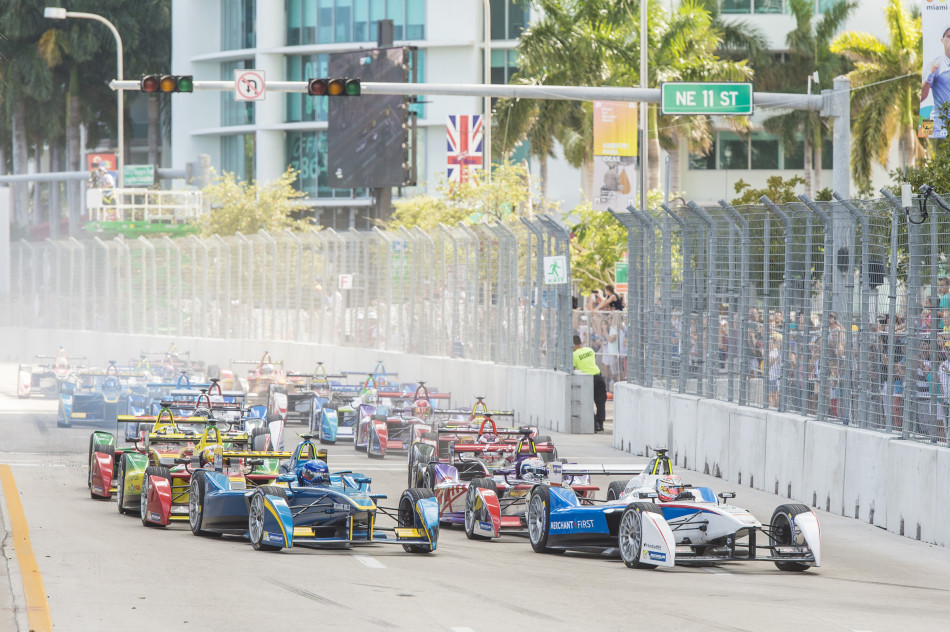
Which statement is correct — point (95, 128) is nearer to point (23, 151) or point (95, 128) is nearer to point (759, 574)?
point (23, 151)

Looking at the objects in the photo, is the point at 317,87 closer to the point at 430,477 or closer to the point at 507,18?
the point at 430,477

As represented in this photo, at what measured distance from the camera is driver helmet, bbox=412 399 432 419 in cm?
2186

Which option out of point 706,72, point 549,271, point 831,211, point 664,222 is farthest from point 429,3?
point 831,211

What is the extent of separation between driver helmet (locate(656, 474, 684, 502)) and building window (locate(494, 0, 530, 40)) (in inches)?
2425

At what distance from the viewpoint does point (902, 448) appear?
1391 centimetres

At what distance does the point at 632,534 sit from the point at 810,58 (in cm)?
5198

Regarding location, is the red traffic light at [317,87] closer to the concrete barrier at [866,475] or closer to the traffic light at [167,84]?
the traffic light at [167,84]

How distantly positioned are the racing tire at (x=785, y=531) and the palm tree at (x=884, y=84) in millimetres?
39729

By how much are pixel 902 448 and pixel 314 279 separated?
24.8 metres

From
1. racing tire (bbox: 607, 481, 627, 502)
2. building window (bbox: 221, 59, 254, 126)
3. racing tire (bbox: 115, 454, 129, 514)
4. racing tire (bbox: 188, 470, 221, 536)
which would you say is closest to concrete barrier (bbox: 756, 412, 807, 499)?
racing tire (bbox: 607, 481, 627, 502)

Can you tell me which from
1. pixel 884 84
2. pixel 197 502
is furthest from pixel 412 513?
pixel 884 84

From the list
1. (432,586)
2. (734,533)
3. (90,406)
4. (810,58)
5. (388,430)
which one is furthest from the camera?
(810,58)

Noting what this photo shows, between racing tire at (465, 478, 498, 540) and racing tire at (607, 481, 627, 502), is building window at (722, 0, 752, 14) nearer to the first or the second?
racing tire at (607, 481, 627, 502)

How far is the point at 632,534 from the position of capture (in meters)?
11.6
